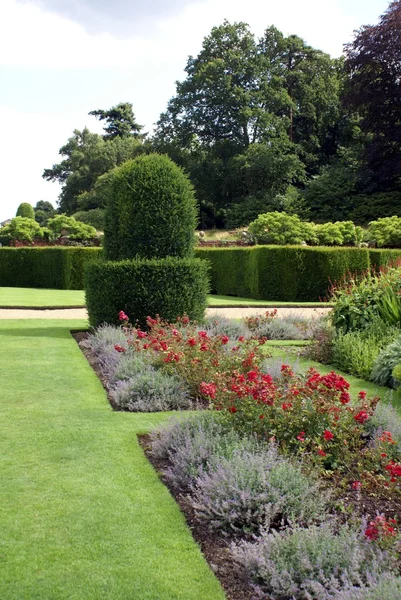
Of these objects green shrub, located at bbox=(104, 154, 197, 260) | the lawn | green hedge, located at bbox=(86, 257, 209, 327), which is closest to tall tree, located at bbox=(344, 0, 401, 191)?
the lawn

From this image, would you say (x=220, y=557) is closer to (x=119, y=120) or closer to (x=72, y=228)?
(x=72, y=228)

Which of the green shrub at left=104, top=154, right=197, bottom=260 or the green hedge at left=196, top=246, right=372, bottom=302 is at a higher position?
the green shrub at left=104, top=154, right=197, bottom=260

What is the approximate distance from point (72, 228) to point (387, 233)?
16400 mm

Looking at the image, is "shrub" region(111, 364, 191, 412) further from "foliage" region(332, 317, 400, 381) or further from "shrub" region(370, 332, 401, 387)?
"foliage" region(332, 317, 400, 381)

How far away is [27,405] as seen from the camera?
222 inches

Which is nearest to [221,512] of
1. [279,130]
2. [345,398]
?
[345,398]

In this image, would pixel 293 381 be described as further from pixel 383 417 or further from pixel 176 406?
pixel 176 406

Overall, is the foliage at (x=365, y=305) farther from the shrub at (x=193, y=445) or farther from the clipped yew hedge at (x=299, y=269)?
the clipped yew hedge at (x=299, y=269)

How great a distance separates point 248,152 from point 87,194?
13412mm

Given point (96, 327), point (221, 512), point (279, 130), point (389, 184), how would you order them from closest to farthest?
point (221, 512)
point (96, 327)
point (389, 184)
point (279, 130)

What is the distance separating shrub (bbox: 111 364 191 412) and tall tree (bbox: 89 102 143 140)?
179ft

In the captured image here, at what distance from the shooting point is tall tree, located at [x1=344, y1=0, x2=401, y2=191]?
3403 cm

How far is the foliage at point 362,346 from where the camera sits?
7.31 m

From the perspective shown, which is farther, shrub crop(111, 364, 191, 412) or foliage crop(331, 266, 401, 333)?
foliage crop(331, 266, 401, 333)
